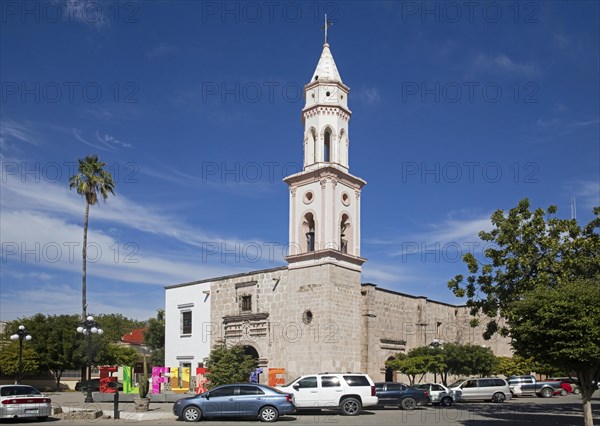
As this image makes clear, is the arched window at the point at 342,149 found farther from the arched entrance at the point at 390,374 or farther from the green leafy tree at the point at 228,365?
the green leafy tree at the point at 228,365

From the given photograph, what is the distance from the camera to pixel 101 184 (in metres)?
46.8

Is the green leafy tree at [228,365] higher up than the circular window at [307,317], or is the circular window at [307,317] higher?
the circular window at [307,317]

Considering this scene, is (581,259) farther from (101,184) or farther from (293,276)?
(101,184)

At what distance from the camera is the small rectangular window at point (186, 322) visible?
134 ft

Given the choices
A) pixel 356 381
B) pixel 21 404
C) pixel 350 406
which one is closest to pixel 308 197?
pixel 356 381

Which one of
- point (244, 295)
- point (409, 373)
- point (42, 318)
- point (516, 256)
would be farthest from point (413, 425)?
point (42, 318)

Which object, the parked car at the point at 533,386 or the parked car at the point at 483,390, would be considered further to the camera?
the parked car at the point at 533,386

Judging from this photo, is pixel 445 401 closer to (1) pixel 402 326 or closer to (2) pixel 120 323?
(1) pixel 402 326

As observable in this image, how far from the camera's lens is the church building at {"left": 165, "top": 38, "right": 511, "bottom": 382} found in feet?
110

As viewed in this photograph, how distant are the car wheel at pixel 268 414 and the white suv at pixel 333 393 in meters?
3.35

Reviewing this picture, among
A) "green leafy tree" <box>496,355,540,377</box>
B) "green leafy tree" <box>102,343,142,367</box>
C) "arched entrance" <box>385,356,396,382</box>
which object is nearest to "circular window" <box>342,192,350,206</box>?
"arched entrance" <box>385,356,396,382</box>

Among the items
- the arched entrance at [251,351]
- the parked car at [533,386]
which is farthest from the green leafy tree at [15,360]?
the parked car at [533,386]

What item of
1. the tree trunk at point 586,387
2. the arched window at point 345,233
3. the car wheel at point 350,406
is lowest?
the car wheel at point 350,406

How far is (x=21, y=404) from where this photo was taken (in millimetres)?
20359
